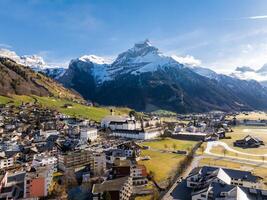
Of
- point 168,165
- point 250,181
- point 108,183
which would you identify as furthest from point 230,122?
point 108,183

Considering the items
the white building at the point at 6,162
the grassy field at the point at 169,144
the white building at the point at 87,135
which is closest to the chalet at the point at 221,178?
the grassy field at the point at 169,144

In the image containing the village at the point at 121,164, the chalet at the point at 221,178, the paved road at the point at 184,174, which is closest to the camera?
the paved road at the point at 184,174

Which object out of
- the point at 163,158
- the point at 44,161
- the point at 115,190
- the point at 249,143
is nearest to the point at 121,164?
the point at 115,190

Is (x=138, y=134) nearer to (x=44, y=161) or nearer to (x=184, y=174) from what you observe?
(x=44, y=161)

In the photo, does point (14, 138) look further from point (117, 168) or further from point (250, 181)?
point (250, 181)

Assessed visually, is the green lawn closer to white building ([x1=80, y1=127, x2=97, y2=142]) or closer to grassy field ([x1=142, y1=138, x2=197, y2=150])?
grassy field ([x1=142, y1=138, x2=197, y2=150])

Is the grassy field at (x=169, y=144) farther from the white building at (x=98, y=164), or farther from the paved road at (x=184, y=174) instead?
the white building at (x=98, y=164)

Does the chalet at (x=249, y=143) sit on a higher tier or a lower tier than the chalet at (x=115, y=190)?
higher
